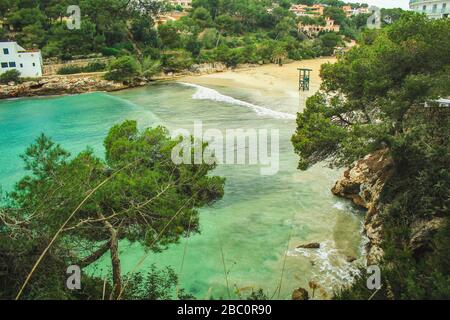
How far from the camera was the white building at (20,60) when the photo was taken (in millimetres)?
44719

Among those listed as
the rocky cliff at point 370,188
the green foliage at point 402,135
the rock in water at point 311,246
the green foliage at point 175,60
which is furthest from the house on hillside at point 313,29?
the rock in water at point 311,246

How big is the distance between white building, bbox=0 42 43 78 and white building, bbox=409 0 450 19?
46798 mm

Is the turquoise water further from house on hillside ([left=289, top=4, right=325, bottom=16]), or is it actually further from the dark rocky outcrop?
house on hillside ([left=289, top=4, right=325, bottom=16])

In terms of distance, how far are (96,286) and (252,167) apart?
14.2m

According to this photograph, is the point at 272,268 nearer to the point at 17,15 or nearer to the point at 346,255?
the point at 346,255

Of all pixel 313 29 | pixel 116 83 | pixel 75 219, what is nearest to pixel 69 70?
pixel 116 83

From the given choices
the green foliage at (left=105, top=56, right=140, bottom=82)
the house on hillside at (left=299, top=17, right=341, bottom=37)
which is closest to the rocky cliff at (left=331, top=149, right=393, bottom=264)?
the green foliage at (left=105, top=56, right=140, bottom=82)

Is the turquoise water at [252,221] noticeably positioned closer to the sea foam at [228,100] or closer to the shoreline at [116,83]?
the sea foam at [228,100]

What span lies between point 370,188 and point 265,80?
3921 cm

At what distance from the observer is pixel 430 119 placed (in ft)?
35.9

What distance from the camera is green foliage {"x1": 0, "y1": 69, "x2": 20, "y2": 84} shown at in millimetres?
44594

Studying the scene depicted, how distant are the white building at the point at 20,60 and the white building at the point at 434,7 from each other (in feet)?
154

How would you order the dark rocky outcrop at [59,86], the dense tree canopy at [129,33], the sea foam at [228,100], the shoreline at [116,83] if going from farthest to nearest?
the dense tree canopy at [129,33]
the shoreline at [116,83]
the dark rocky outcrop at [59,86]
the sea foam at [228,100]
